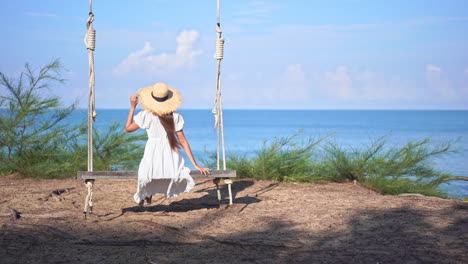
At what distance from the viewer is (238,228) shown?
562 cm

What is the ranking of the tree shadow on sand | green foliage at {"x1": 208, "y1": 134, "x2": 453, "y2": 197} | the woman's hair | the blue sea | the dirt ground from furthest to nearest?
the blue sea
green foliage at {"x1": 208, "y1": 134, "x2": 453, "y2": 197}
the tree shadow on sand
the woman's hair
the dirt ground

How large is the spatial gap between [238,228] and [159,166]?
0.98 meters

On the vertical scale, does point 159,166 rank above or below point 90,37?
below

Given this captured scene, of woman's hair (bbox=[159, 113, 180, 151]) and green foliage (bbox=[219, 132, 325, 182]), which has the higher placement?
woman's hair (bbox=[159, 113, 180, 151])

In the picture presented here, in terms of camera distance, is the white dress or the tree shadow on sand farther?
the tree shadow on sand

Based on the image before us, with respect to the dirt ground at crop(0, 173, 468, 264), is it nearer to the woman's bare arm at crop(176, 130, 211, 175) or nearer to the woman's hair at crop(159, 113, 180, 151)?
the woman's bare arm at crop(176, 130, 211, 175)

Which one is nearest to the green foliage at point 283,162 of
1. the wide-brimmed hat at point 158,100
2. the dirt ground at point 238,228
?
the dirt ground at point 238,228

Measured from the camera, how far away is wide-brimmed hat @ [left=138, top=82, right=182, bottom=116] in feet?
19.2

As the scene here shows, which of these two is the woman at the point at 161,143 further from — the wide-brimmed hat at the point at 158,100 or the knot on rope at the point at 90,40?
the knot on rope at the point at 90,40

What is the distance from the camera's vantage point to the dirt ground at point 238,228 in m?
4.59

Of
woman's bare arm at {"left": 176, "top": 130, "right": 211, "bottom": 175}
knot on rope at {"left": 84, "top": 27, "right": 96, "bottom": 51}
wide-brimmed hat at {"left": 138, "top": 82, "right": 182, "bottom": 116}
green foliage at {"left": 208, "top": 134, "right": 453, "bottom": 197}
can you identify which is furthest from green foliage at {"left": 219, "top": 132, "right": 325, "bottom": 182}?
knot on rope at {"left": 84, "top": 27, "right": 96, "bottom": 51}

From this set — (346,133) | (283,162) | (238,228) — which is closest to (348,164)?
(283,162)

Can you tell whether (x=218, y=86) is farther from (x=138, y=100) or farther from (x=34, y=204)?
(x=34, y=204)

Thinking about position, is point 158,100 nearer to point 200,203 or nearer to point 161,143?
point 161,143
